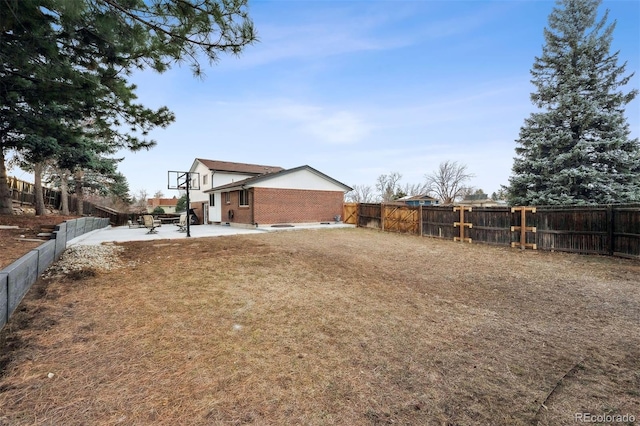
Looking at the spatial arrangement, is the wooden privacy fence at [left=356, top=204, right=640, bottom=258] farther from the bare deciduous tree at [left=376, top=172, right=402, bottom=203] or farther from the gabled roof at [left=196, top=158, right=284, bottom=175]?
the bare deciduous tree at [left=376, top=172, right=402, bottom=203]

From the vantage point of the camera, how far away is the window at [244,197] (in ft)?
61.3

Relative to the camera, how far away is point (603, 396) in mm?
2352

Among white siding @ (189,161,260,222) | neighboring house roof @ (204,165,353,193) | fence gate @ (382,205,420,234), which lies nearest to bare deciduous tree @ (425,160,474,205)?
neighboring house roof @ (204,165,353,193)

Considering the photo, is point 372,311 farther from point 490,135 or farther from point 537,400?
point 490,135

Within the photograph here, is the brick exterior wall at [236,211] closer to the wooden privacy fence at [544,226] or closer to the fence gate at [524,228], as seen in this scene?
the wooden privacy fence at [544,226]

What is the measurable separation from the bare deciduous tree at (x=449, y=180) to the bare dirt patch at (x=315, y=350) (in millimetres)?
32713

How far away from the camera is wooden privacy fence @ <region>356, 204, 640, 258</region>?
8.39 metres

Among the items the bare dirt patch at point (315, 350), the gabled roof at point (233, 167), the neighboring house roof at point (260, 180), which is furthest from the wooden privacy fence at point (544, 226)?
the gabled roof at point (233, 167)

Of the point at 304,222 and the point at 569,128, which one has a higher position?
the point at 569,128

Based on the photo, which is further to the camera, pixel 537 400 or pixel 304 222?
pixel 304 222

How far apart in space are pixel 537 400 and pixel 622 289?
17.7 ft

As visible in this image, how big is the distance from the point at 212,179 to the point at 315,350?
2276 centimetres

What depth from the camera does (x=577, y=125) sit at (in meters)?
14.2

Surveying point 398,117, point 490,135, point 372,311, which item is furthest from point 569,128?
point 372,311
